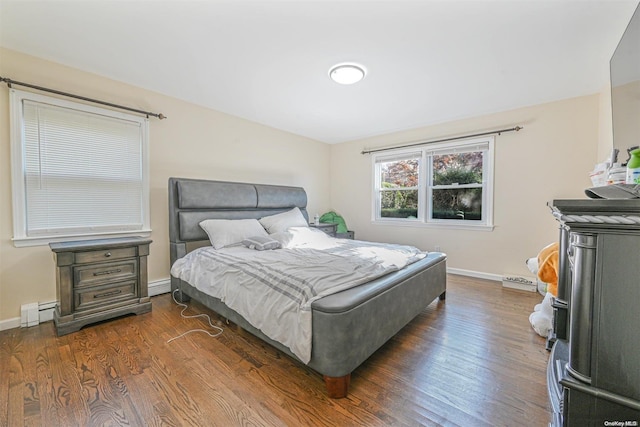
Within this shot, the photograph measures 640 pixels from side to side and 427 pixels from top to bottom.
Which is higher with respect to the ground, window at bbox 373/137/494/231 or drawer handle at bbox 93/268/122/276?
window at bbox 373/137/494/231

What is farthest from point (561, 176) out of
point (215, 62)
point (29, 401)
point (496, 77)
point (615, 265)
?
point (29, 401)

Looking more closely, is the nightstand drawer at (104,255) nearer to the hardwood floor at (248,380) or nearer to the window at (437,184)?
the hardwood floor at (248,380)

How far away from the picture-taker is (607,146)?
263 centimetres

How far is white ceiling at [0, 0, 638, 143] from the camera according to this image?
1.72 metres

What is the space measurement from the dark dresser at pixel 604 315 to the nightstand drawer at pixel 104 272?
307cm

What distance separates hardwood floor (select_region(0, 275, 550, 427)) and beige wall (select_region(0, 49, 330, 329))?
53 centimetres

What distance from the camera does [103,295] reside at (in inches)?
90.4

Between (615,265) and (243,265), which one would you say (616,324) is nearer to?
(615,265)

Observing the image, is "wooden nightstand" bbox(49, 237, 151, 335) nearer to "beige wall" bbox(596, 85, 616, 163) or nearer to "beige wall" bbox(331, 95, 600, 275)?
"beige wall" bbox(331, 95, 600, 275)

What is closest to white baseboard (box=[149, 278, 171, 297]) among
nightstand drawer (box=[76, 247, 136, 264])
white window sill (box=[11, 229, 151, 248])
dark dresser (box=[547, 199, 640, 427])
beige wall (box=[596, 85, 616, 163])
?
white window sill (box=[11, 229, 151, 248])

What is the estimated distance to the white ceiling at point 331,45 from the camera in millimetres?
1722

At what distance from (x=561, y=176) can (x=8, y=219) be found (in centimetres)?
563

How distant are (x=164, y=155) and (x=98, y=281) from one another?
4.96 feet

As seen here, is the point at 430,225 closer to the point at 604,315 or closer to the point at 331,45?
the point at 331,45
